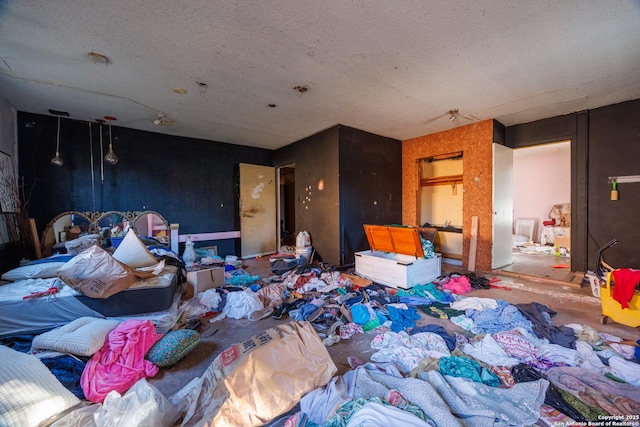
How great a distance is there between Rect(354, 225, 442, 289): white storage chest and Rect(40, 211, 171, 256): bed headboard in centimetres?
387

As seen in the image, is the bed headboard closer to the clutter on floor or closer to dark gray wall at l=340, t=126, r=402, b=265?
the clutter on floor

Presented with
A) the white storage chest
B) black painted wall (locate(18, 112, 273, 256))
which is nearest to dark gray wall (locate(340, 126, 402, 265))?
the white storage chest

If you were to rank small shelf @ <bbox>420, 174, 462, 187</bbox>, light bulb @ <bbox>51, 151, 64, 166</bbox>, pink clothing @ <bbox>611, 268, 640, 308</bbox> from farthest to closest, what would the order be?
small shelf @ <bbox>420, 174, 462, 187</bbox>, light bulb @ <bbox>51, 151, 64, 166</bbox>, pink clothing @ <bbox>611, 268, 640, 308</bbox>

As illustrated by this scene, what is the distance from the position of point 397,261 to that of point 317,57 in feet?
9.08

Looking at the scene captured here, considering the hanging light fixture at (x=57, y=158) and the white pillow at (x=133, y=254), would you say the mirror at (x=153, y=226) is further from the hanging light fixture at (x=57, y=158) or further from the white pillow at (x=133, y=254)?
the white pillow at (x=133, y=254)

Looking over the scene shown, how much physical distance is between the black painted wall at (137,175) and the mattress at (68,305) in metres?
2.13

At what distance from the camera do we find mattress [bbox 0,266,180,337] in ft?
7.42

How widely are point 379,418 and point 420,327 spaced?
154cm

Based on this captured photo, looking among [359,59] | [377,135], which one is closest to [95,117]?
[359,59]

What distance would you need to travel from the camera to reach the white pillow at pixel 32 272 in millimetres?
2787

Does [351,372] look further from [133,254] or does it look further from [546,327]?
[133,254]

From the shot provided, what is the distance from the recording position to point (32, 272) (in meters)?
2.85

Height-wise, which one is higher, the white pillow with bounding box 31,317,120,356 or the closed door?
the closed door

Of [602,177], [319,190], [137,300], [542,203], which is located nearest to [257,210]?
[319,190]
